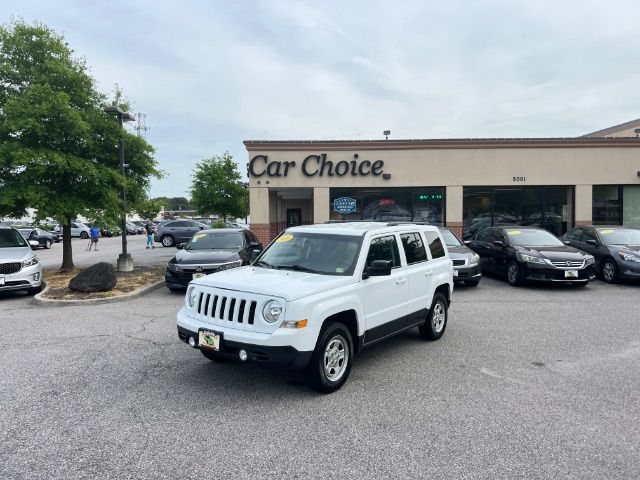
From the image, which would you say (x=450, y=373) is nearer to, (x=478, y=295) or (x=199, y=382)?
(x=199, y=382)

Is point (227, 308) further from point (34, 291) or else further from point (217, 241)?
point (34, 291)

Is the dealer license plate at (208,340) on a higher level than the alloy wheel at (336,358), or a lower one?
higher

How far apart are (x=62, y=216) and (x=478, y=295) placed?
35.9 feet

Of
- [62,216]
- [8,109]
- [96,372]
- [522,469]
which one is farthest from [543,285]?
[8,109]

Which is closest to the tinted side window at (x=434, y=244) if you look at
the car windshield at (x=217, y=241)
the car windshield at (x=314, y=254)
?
the car windshield at (x=314, y=254)

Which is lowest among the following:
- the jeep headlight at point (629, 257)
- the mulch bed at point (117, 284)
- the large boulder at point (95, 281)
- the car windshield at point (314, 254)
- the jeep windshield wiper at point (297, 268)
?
the mulch bed at point (117, 284)

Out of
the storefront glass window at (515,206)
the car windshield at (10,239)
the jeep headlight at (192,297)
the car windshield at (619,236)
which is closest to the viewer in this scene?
the jeep headlight at (192,297)

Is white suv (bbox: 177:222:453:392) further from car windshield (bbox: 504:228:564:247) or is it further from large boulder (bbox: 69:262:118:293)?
car windshield (bbox: 504:228:564:247)

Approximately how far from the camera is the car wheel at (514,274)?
37.8ft

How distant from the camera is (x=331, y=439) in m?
3.74

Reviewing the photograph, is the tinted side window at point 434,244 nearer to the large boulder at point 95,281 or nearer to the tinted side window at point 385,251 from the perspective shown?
the tinted side window at point 385,251

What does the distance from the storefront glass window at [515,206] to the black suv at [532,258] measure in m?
5.64

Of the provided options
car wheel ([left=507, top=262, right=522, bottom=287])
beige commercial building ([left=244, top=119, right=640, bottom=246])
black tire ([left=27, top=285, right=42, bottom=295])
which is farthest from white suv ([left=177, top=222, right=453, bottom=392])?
beige commercial building ([left=244, top=119, right=640, bottom=246])

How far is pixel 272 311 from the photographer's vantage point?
4.39 m
